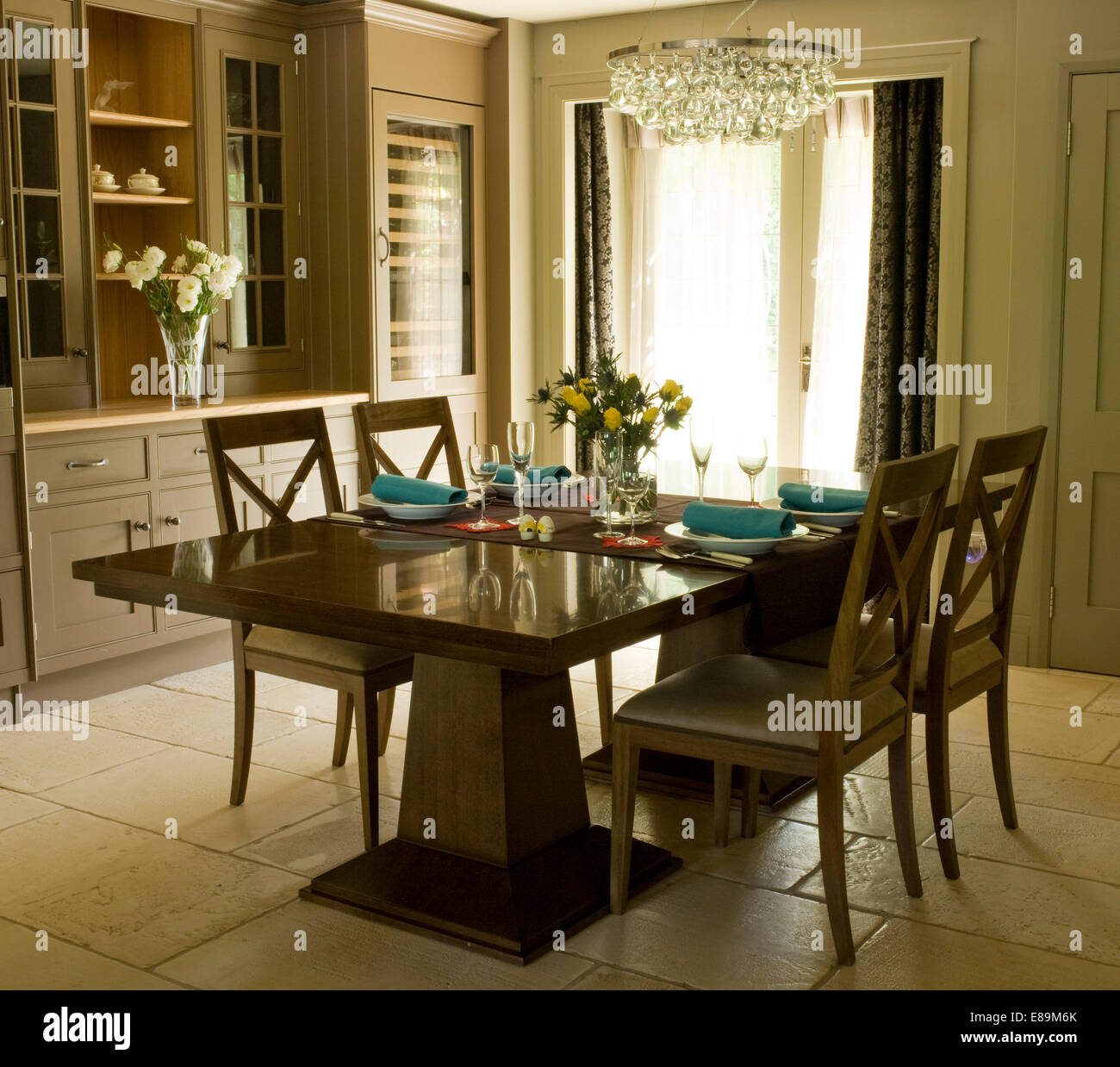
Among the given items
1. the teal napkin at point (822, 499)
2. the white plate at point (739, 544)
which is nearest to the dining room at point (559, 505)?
the white plate at point (739, 544)

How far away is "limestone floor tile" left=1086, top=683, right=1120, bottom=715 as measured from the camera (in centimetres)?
426

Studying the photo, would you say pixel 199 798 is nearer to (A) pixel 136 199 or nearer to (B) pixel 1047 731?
(A) pixel 136 199

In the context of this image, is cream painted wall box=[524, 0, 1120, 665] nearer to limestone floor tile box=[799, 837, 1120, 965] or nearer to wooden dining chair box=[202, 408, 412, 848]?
limestone floor tile box=[799, 837, 1120, 965]

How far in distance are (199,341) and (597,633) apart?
9.87 feet

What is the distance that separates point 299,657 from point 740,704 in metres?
1.13

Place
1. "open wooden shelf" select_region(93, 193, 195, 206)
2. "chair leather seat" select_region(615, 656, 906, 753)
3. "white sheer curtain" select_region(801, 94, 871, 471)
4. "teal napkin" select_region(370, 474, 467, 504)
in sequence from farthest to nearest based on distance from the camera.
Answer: "white sheer curtain" select_region(801, 94, 871, 471)
"open wooden shelf" select_region(93, 193, 195, 206)
"teal napkin" select_region(370, 474, 467, 504)
"chair leather seat" select_region(615, 656, 906, 753)

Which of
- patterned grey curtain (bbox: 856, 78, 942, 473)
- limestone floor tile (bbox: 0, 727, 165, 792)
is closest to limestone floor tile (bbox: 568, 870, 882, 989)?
limestone floor tile (bbox: 0, 727, 165, 792)

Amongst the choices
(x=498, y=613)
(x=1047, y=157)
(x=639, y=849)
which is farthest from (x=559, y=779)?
(x=1047, y=157)

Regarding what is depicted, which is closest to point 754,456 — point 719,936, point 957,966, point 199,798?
point 719,936

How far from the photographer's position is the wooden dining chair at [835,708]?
251 cm

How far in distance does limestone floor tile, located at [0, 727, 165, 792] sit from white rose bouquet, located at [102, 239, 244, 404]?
1.29 metres

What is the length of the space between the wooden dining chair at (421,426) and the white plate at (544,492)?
1.05 ft

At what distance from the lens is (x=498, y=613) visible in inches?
92.6

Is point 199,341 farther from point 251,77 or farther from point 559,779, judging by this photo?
point 559,779
